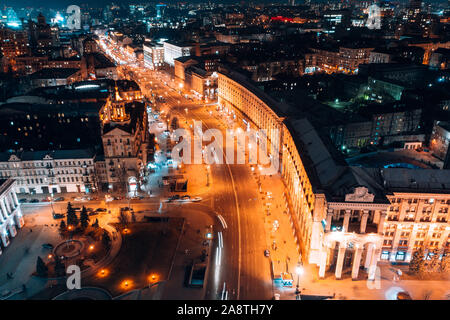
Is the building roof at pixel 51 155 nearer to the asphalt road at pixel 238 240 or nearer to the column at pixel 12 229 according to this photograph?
the column at pixel 12 229

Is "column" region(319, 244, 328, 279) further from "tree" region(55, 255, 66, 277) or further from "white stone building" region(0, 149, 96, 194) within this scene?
"white stone building" region(0, 149, 96, 194)

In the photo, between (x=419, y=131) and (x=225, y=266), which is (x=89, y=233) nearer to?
(x=225, y=266)

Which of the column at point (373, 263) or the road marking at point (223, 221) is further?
the road marking at point (223, 221)

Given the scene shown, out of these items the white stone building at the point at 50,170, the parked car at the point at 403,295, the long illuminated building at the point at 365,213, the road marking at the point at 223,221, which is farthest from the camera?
the white stone building at the point at 50,170

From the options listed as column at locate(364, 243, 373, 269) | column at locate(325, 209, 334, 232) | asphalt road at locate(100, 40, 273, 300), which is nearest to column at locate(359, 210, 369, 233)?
column at locate(364, 243, 373, 269)

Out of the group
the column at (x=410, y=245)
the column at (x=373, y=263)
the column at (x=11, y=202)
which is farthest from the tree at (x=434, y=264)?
the column at (x=11, y=202)

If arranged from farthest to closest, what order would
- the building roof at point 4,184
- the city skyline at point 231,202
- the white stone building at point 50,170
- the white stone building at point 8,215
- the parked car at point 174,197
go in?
the white stone building at point 50,170 → the parked car at point 174,197 → the building roof at point 4,184 → the white stone building at point 8,215 → the city skyline at point 231,202
